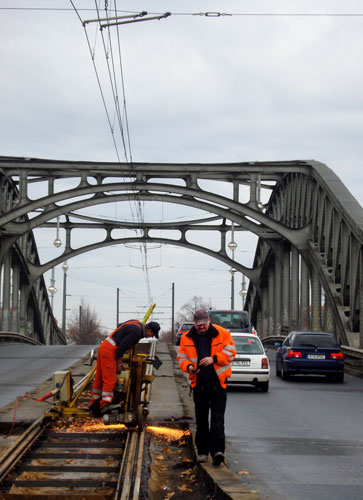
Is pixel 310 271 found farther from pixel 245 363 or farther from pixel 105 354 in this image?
pixel 105 354

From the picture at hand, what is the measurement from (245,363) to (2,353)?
1666cm

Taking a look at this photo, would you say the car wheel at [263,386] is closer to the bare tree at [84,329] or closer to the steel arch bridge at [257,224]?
the steel arch bridge at [257,224]

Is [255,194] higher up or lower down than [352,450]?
higher up

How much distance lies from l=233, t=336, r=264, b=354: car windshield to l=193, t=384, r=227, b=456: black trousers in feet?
39.9

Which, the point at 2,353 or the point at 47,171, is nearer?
the point at 2,353

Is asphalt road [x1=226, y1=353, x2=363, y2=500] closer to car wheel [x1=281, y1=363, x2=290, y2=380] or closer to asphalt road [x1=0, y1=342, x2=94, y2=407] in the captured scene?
car wheel [x1=281, y1=363, x2=290, y2=380]

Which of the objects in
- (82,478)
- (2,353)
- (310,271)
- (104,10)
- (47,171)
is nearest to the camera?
(82,478)

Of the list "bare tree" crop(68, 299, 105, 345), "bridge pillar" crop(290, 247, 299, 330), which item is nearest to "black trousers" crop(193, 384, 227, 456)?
"bridge pillar" crop(290, 247, 299, 330)

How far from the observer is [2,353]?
35.3 m

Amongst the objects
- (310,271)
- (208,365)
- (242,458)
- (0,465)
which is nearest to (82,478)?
(0,465)

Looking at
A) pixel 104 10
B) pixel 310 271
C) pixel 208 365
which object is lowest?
pixel 208 365

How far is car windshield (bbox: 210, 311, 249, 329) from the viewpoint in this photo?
107 ft

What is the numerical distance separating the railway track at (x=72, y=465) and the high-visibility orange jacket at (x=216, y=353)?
1.12 metres

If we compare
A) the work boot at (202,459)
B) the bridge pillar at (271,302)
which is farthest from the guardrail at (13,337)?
the work boot at (202,459)
